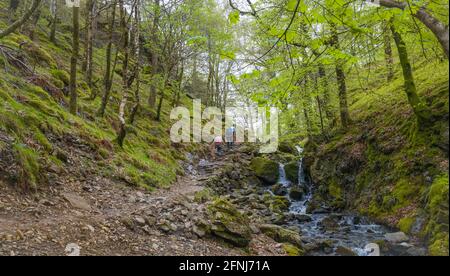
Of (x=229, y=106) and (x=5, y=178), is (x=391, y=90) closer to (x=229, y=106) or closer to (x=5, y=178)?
(x=5, y=178)

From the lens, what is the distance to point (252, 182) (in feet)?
59.4

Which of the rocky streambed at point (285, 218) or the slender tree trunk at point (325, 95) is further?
the slender tree trunk at point (325, 95)

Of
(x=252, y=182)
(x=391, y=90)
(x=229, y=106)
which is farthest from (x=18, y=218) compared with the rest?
(x=229, y=106)

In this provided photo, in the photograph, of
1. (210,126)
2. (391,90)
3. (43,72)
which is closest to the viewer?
(391,90)

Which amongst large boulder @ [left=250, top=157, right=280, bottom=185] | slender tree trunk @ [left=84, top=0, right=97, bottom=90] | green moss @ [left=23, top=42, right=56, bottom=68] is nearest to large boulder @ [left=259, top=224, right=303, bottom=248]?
large boulder @ [left=250, top=157, right=280, bottom=185]

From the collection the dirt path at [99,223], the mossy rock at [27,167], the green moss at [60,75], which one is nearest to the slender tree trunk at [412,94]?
the dirt path at [99,223]

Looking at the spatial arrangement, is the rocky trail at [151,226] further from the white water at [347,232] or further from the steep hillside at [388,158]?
the steep hillside at [388,158]

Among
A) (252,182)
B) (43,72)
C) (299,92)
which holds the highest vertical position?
(43,72)

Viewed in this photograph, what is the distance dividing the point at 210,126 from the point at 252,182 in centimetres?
1317

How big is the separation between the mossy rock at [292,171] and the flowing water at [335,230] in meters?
4.77

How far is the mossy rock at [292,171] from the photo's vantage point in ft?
60.6

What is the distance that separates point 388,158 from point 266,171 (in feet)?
30.0

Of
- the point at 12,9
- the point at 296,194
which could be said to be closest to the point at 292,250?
the point at 296,194

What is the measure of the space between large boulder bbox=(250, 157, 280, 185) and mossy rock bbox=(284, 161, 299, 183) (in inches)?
22.2
